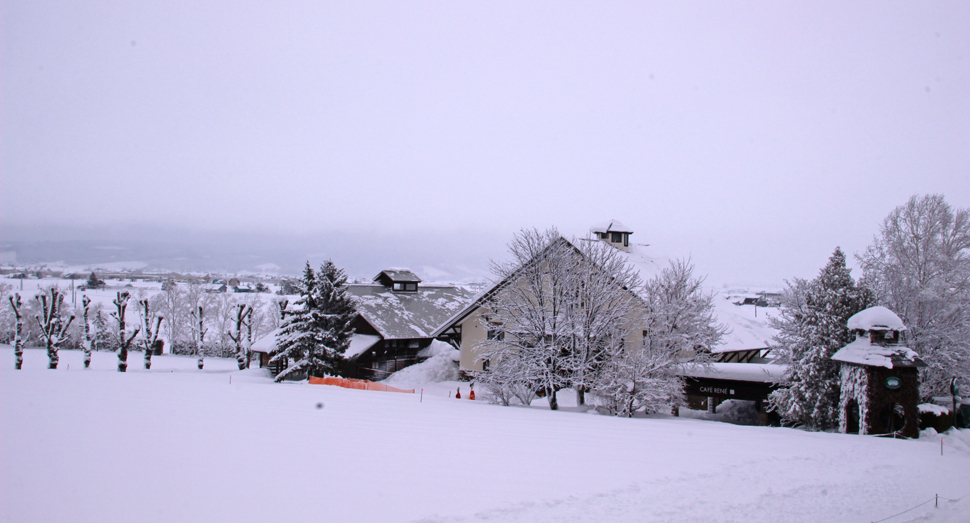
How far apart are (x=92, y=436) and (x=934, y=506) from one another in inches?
735

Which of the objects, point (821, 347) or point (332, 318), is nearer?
point (821, 347)

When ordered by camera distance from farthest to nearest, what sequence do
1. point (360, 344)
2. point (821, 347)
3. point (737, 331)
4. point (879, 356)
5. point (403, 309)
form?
point (403, 309) → point (360, 344) → point (737, 331) → point (821, 347) → point (879, 356)

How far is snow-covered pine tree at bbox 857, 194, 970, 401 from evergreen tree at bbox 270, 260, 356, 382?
1257 inches

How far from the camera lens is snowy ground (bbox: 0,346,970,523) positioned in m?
8.27

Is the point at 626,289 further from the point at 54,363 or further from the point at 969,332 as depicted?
the point at 54,363

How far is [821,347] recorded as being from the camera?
72.0 feet

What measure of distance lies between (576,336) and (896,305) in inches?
724

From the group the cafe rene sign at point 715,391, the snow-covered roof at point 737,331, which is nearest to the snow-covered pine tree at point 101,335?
the cafe rene sign at point 715,391

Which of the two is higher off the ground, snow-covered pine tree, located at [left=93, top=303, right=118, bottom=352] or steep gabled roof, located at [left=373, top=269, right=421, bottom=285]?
steep gabled roof, located at [left=373, top=269, right=421, bottom=285]

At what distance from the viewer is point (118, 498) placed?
7898 millimetres

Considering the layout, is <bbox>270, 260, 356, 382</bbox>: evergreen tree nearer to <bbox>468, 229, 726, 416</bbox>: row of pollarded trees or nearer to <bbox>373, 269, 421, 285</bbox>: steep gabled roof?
<bbox>373, 269, 421, 285</bbox>: steep gabled roof

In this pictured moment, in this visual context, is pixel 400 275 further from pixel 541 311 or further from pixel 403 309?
pixel 541 311

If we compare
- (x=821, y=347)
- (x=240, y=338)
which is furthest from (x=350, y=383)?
(x=240, y=338)

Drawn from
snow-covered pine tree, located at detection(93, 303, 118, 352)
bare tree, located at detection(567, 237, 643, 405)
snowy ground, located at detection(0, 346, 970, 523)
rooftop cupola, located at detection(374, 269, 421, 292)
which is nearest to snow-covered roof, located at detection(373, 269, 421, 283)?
rooftop cupola, located at detection(374, 269, 421, 292)
